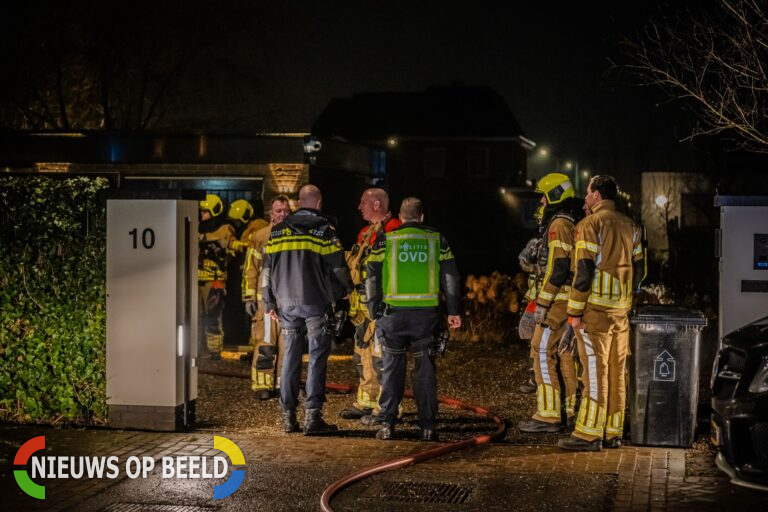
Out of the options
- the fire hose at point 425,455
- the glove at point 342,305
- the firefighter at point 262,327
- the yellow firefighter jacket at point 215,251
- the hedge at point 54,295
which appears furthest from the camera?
the yellow firefighter jacket at point 215,251

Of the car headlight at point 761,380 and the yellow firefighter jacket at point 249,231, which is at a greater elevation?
the yellow firefighter jacket at point 249,231

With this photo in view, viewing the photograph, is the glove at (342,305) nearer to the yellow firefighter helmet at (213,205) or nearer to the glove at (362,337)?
the glove at (362,337)

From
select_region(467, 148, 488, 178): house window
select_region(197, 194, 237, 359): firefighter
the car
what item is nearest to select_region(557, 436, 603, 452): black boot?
the car

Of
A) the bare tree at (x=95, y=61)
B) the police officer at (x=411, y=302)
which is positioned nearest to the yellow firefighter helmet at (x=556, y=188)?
the police officer at (x=411, y=302)

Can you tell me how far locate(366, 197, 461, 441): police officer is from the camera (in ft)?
28.6

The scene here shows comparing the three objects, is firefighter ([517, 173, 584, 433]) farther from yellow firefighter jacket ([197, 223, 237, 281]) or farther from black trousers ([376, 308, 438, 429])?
yellow firefighter jacket ([197, 223, 237, 281])

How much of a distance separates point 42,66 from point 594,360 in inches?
948

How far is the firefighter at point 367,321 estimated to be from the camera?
962cm

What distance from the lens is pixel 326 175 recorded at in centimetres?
1652

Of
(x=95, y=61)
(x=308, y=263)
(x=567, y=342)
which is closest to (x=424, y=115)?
(x=95, y=61)

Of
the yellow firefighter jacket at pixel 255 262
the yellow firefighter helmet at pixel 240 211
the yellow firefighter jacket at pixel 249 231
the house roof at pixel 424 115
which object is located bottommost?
the yellow firefighter jacket at pixel 255 262

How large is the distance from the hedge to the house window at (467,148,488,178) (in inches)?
1879

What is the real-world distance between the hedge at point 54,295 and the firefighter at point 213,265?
15.2 ft

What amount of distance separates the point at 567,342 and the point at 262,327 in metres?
3.43
